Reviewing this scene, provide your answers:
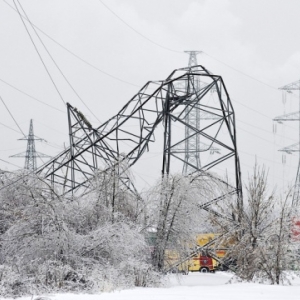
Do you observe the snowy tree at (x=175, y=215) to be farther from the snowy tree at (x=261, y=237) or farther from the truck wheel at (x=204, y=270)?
the truck wheel at (x=204, y=270)

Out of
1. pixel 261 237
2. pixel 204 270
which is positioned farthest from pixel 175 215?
pixel 204 270

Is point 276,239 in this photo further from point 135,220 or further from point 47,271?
point 47,271

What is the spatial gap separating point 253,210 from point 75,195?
736 centimetres

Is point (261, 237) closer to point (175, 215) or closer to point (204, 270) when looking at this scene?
point (175, 215)

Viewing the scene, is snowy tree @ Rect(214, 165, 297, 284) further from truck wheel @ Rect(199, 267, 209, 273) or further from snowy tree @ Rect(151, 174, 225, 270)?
truck wheel @ Rect(199, 267, 209, 273)

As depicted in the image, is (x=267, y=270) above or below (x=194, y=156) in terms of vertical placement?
below

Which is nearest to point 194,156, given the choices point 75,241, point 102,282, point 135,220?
point 135,220

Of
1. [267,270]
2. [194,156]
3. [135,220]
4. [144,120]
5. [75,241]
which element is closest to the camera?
[75,241]

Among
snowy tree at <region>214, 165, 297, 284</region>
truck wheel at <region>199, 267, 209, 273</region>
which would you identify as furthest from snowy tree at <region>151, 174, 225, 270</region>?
truck wheel at <region>199, 267, 209, 273</region>

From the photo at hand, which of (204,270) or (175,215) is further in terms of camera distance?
(204,270)

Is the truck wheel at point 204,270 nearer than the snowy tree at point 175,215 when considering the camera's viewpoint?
No

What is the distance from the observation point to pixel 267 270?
25922mm

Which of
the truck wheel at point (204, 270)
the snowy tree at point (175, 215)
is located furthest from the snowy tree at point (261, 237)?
the truck wheel at point (204, 270)

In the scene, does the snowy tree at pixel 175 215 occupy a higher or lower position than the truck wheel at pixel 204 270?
higher
